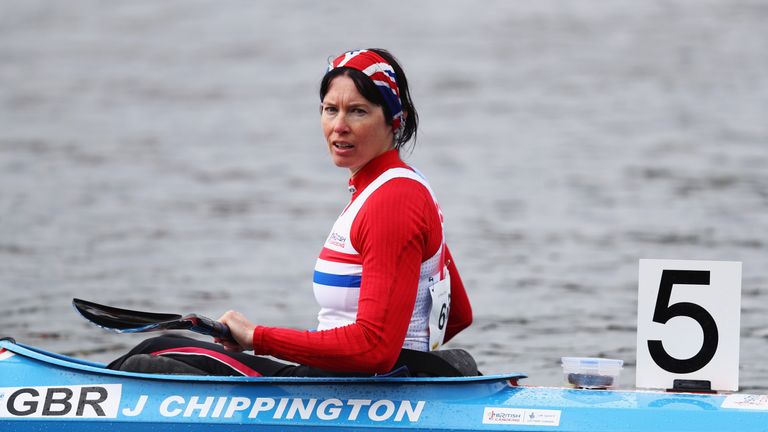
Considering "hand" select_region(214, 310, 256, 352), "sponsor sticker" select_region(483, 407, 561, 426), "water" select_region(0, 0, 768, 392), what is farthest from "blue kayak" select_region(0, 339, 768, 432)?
"water" select_region(0, 0, 768, 392)

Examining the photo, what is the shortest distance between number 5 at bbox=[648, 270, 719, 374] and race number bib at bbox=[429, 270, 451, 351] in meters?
0.66

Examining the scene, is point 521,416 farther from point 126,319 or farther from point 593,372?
point 126,319

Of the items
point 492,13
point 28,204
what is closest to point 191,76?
point 492,13

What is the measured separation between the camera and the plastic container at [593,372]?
4.14 metres

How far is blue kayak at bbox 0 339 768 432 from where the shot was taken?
389 centimetres

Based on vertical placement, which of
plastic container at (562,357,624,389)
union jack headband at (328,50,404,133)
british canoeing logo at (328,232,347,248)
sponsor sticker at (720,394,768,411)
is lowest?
sponsor sticker at (720,394,768,411)

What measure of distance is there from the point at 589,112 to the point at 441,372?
14.3 m

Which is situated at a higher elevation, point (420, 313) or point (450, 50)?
point (450, 50)

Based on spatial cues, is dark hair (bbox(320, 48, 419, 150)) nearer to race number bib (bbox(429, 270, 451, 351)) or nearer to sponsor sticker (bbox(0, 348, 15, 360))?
race number bib (bbox(429, 270, 451, 351))

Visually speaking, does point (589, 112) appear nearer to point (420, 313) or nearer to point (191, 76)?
point (191, 76)

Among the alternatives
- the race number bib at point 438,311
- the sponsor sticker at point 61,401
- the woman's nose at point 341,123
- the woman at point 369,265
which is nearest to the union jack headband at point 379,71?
the woman at point 369,265

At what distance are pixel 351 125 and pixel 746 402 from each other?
4.71 feet

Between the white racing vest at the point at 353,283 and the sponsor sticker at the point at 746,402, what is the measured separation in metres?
0.90

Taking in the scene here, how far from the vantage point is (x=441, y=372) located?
160 inches
